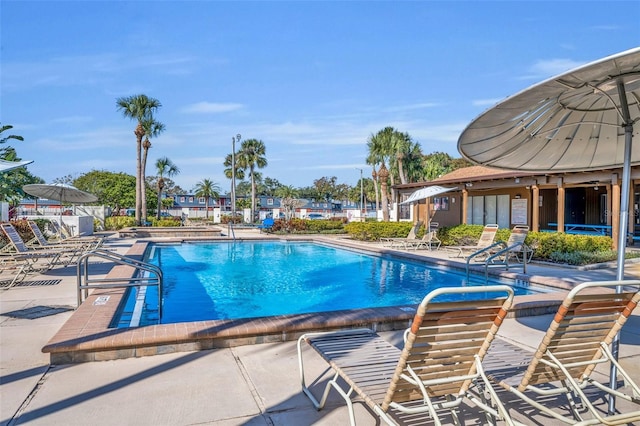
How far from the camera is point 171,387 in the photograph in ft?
11.2

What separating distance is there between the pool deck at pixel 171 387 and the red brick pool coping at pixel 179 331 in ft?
0.26

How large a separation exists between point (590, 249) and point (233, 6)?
531 inches

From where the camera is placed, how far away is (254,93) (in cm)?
2502

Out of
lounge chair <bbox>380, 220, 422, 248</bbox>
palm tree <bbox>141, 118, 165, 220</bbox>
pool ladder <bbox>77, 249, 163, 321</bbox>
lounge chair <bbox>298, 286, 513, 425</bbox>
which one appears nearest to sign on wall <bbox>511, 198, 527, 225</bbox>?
lounge chair <bbox>380, 220, 422, 248</bbox>

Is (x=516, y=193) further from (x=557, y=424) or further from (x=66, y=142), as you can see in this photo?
(x=66, y=142)

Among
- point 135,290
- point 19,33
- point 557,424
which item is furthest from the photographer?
point 19,33

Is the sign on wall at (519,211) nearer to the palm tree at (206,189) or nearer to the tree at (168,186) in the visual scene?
the palm tree at (206,189)

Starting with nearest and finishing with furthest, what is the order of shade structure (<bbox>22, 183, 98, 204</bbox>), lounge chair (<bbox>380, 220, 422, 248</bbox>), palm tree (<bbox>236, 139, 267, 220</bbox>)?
shade structure (<bbox>22, 183, 98, 204</bbox>)
lounge chair (<bbox>380, 220, 422, 248</bbox>)
palm tree (<bbox>236, 139, 267, 220</bbox>)

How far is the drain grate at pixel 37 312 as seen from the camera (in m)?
5.48

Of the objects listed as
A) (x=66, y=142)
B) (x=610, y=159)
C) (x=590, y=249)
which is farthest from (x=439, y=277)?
(x=66, y=142)

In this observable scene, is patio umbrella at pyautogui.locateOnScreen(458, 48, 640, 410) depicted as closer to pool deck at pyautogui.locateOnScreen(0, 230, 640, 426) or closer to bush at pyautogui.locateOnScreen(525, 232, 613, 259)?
pool deck at pyautogui.locateOnScreen(0, 230, 640, 426)

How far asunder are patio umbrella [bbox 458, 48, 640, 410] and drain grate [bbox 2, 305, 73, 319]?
5291mm

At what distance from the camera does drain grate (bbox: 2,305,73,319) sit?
5.48 meters

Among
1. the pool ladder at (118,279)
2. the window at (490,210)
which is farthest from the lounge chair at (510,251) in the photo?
the window at (490,210)
